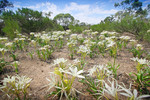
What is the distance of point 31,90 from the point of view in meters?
1.42

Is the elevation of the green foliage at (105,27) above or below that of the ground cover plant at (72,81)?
above

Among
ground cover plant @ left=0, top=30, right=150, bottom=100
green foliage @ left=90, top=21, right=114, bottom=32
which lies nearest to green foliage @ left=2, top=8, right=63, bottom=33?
ground cover plant @ left=0, top=30, right=150, bottom=100

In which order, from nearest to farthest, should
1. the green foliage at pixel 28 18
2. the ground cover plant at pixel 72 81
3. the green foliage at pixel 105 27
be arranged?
the ground cover plant at pixel 72 81 → the green foliage at pixel 28 18 → the green foliage at pixel 105 27

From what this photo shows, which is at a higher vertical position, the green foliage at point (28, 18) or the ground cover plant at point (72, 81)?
the green foliage at point (28, 18)

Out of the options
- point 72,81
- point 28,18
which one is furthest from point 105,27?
point 72,81

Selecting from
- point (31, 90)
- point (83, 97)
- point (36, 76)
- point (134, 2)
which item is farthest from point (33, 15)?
point (134, 2)

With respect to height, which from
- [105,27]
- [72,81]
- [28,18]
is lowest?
[72,81]

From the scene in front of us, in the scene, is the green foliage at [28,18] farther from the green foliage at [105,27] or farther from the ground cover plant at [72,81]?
the green foliage at [105,27]

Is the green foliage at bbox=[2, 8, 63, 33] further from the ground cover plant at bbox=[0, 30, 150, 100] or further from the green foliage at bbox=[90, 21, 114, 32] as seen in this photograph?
the green foliage at bbox=[90, 21, 114, 32]

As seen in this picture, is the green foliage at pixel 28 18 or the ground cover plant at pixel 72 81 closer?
the ground cover plant at pixel 72 81

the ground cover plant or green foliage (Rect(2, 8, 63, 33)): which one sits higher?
green foliage (Rect(2, 8, 63, 33))

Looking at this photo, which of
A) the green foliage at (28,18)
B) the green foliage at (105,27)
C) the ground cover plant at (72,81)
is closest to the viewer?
the ground cover plant at (72,81)

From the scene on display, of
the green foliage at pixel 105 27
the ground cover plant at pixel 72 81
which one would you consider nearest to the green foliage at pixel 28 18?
the ground cover plant at pixel 72 81

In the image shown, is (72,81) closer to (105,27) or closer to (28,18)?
(28,18)
